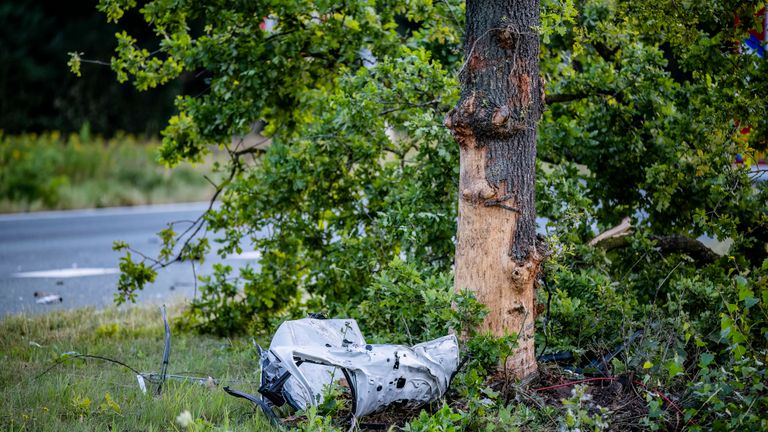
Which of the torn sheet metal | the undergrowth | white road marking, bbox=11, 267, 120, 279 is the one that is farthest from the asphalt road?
the torn sheet metal

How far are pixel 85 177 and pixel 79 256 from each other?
548 cm

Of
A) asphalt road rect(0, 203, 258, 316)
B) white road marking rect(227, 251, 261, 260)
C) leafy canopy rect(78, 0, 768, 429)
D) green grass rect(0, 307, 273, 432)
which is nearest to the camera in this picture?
green grass rect(0, 307, 273, 432)

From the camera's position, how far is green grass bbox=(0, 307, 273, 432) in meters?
3.84

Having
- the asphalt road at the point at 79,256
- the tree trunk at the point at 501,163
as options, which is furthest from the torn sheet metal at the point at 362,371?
the asphalt road at the point at 79,256

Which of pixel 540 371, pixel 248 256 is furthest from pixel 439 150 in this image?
pixel 248 256

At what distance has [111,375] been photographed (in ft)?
15.3

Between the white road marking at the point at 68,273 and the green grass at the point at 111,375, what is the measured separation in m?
2.11

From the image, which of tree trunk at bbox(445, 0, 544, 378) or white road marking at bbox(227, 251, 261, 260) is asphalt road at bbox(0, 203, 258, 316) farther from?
tree trunk at bbox(445, 0, 544, 378)

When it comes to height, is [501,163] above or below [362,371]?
above

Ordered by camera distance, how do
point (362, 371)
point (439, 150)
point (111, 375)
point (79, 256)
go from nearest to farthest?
point (362, 371), point (111, 375), point (439, 150), point (79, 256)

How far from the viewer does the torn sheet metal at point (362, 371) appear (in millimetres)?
3539

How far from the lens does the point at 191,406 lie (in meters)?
4.00

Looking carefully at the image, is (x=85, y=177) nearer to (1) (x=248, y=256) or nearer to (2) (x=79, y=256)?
(2) (x=79, y=256)

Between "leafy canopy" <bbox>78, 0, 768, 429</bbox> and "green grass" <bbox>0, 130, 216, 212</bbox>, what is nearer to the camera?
"leafy canopy" <bbox>78, 0, 768, 429</bbox>
